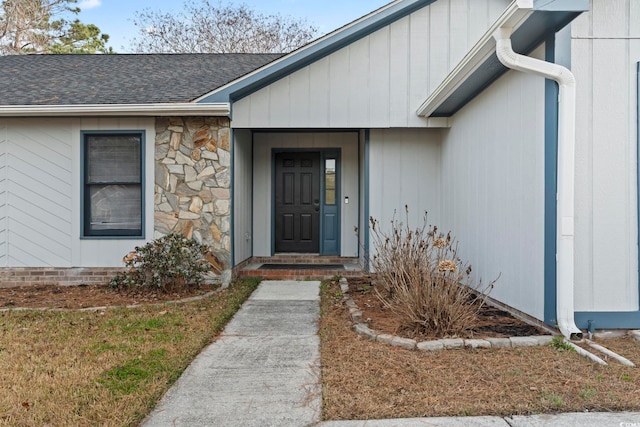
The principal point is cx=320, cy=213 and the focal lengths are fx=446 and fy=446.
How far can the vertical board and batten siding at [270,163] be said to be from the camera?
845cm

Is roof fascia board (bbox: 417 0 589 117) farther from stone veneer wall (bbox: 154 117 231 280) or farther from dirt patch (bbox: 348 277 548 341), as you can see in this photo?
stone veneer wall (bbox: 154 117 231 280)

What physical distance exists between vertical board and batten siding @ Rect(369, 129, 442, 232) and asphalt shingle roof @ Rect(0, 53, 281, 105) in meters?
2.90

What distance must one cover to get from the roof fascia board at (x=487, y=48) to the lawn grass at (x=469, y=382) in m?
2.57

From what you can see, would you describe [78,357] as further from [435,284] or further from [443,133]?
[443,133]

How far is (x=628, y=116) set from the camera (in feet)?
12.7

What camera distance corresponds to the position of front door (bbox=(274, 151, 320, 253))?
340 inches

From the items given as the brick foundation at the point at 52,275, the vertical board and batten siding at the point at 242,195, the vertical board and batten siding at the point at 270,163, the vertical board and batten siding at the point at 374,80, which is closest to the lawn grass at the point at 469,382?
the vertical board and batten siding at the point at 242,195

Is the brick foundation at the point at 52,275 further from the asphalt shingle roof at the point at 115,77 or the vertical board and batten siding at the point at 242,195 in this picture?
the asphalt shingle roof at the point at 115,77

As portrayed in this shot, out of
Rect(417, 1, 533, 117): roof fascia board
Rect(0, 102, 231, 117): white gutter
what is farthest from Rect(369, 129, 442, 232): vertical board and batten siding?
Rect(0, 102, 231, 117): white gutter

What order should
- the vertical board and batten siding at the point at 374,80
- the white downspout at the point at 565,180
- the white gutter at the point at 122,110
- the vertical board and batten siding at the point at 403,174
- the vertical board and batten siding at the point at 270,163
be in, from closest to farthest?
the white downspout at the point at 565,180, the white gutter at the point at 122,110, the vertical board and batten siding at the point at 374,80, the vertical board and batten siding at the point at 403,174, the vertical board and batten siding at the point at 270,163

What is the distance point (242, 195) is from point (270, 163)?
1.24m

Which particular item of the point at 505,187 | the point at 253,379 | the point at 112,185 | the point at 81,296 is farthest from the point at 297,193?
the point at 253,379

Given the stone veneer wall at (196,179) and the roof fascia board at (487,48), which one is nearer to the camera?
the roof fascia board at (487,48)

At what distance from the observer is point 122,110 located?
618 cm
